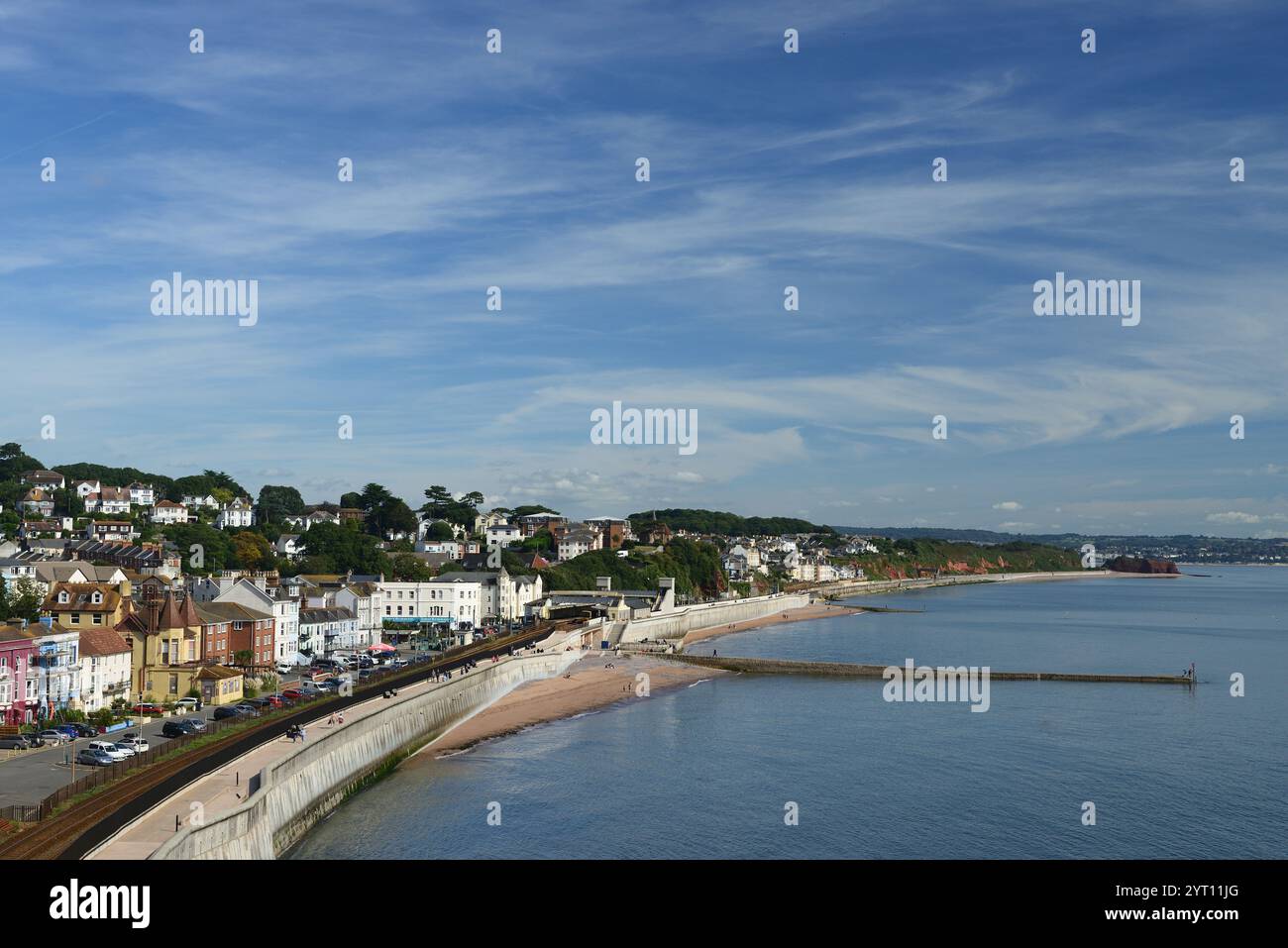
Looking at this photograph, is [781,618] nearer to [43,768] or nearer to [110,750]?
[110,750]

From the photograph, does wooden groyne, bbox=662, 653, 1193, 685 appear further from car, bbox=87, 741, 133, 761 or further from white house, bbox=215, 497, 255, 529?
white house, bbox=215, 497, 255, 529

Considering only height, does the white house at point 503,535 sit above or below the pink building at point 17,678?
above

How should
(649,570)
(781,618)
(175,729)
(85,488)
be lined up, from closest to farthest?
(175,729), (781,618), (85,488), (649,570)

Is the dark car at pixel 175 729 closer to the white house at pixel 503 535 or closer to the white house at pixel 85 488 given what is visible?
the white house at pixel 85 488

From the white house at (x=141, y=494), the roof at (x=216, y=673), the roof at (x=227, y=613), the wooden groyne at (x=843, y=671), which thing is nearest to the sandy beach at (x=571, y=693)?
the wooden groyne at (x=843, y=671)
